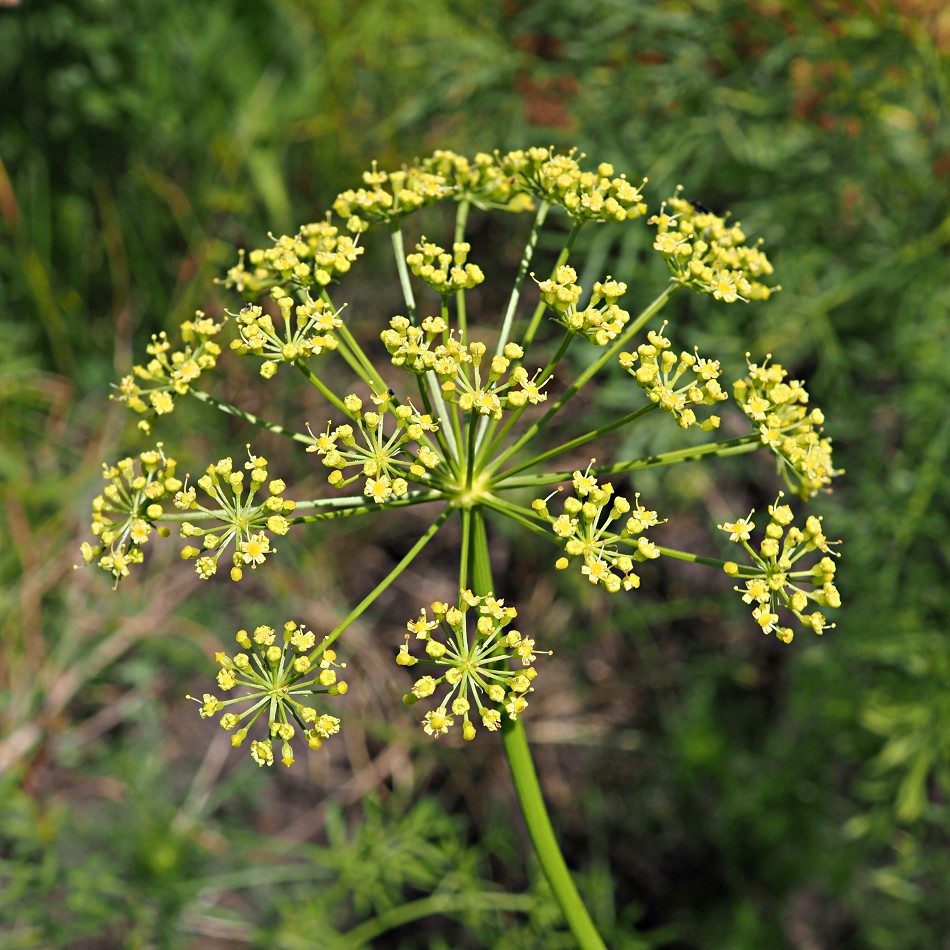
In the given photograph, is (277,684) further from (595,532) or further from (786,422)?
(786,422)

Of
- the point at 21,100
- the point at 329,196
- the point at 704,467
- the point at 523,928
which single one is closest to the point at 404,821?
the point at 523,928

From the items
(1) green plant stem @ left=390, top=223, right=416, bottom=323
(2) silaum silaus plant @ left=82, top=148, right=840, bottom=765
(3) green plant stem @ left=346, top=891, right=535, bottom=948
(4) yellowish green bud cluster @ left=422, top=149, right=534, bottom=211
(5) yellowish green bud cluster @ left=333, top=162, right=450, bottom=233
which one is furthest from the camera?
(3) green plant stem @ left=346, top=891, right=535, bottom=948

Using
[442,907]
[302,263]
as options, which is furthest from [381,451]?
[442,907]

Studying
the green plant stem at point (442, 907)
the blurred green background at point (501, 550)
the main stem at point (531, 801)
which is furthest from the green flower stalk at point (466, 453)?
the green plant stem at point (442, 907)

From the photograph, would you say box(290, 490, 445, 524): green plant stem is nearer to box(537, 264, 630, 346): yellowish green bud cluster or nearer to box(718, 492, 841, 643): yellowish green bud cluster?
box(537, 264, 630, 346): yellowish green bud cluster

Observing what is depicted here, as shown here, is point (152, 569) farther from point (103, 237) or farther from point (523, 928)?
point (523, 928)

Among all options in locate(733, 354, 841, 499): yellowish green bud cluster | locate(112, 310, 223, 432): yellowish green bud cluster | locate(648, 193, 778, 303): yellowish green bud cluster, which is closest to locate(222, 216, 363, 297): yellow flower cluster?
locate(112, 310, 223, 432): yellowish green bud cluster

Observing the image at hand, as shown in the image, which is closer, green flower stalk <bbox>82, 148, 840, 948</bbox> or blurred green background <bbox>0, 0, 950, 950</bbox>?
green flower stalk <bbox>82, 148, 840, 948</bbox>
